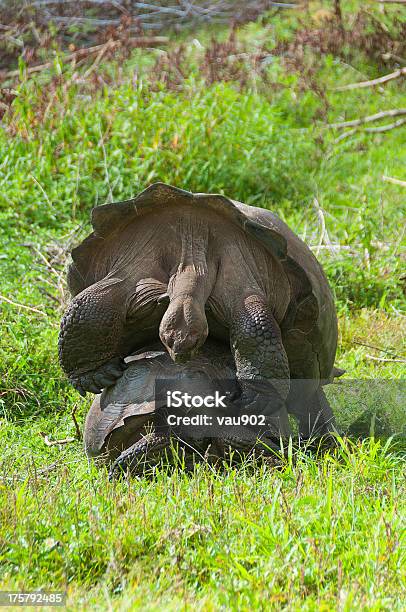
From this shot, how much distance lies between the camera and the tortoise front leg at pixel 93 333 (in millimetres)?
3707

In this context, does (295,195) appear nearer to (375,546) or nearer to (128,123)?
(128,123)

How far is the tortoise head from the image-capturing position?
3516mm

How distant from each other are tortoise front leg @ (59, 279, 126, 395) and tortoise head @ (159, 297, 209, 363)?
0.89 feet

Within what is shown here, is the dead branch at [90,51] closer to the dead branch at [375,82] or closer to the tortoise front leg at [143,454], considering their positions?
the dead branch at [375,82]

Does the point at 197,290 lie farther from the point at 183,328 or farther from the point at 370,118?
the point at 370,118

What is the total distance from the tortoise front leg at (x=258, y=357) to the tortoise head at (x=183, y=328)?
0.59 feet

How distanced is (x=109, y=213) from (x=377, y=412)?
1747 millimetres

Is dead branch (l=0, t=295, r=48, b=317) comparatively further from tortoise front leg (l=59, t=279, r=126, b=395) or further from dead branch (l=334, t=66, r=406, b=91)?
dead branch (l=334, t=66, r=406, b=91)

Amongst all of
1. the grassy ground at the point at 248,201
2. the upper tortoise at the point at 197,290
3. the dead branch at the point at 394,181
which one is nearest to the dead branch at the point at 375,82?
the grassy ground at the point at 248,201

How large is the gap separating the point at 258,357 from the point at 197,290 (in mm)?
338

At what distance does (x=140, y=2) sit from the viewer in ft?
41.3

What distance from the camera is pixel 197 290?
3637 millimetres

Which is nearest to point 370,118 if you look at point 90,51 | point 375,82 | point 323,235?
point 375,82

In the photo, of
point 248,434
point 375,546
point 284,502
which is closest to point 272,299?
point 248,434
